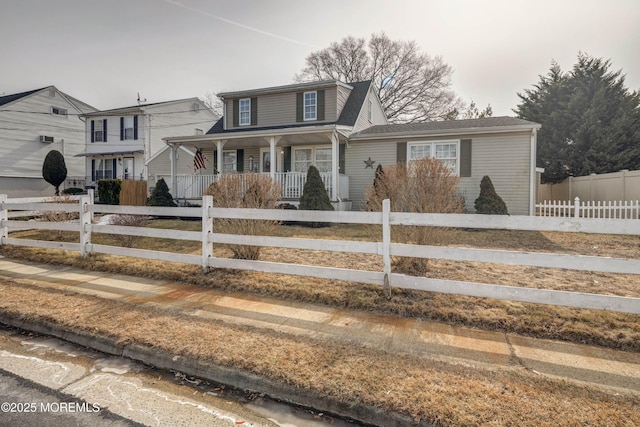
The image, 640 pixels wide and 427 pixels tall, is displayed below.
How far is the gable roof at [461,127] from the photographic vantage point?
12.5m

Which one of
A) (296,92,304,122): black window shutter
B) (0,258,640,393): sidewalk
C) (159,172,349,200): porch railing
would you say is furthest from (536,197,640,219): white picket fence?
(296,92,304,122): black window shutter

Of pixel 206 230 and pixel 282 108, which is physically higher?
pixel 282 108

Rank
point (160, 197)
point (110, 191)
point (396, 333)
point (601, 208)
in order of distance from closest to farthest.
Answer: point (396, 333) → point (601, 208) → point (160, 197) → point (110, 191)

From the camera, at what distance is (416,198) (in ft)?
19.1

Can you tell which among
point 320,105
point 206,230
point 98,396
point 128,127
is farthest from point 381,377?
point 128,127

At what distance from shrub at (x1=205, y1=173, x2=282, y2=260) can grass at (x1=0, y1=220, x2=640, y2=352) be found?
643 mm

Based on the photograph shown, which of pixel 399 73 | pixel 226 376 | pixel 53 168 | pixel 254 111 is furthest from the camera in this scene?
pixel 399 73

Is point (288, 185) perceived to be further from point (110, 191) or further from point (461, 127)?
point (110, 191)

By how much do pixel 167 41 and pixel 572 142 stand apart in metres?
24.5

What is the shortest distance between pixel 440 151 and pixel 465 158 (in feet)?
3.17

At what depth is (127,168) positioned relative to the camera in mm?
25422

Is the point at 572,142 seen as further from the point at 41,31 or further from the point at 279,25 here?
the point at 41,31

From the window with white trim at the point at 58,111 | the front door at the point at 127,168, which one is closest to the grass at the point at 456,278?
the front door at the point at 127,168

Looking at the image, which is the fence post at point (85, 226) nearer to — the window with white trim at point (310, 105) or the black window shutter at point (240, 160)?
the black window shutter at point (240, 160)
